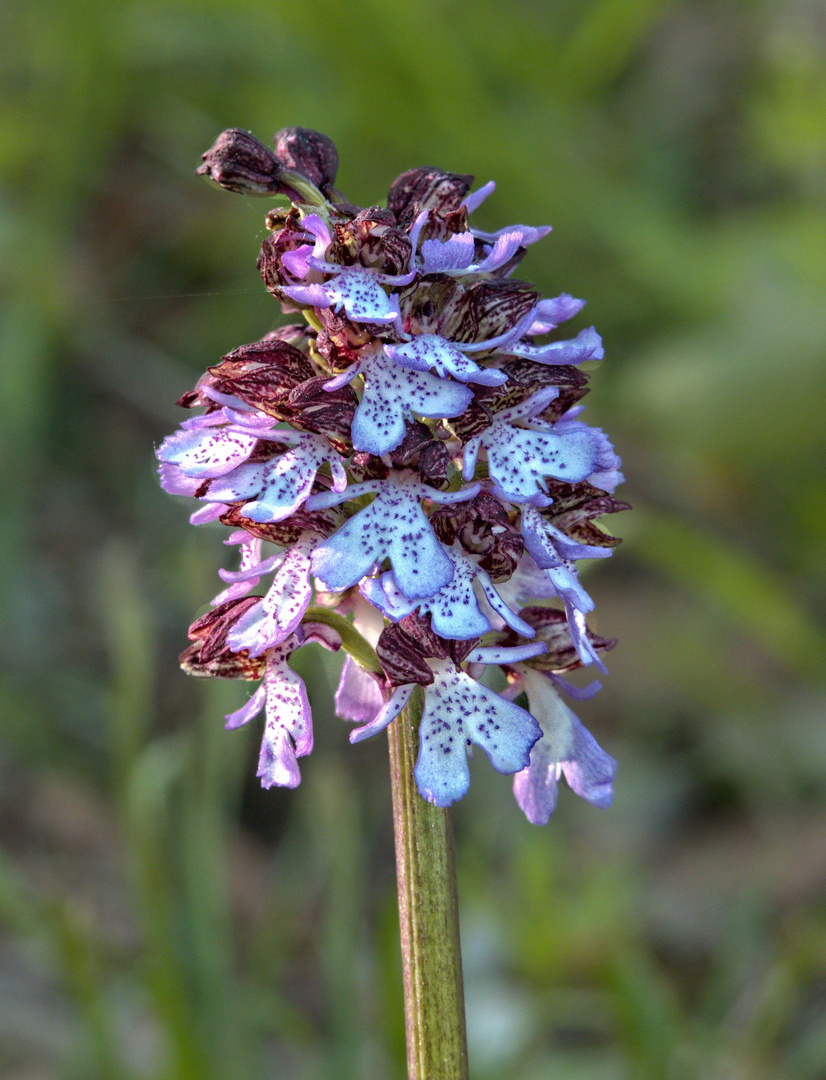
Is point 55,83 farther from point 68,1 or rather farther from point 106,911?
point 106,911

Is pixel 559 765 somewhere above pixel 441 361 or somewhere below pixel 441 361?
below

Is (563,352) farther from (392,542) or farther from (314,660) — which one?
(314,660)

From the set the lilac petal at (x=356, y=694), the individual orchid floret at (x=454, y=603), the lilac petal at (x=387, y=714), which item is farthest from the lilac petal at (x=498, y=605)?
the lilac petal at (x=356, y=694)

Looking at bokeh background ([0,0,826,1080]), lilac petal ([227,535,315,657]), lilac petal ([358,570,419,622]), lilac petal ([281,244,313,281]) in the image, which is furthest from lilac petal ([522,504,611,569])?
bokeh background ([0,0,826,1080])

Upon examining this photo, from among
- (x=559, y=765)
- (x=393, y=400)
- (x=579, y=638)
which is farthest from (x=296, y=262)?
(x=559, y=765)

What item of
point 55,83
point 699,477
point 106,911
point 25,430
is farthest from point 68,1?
point 106,911
